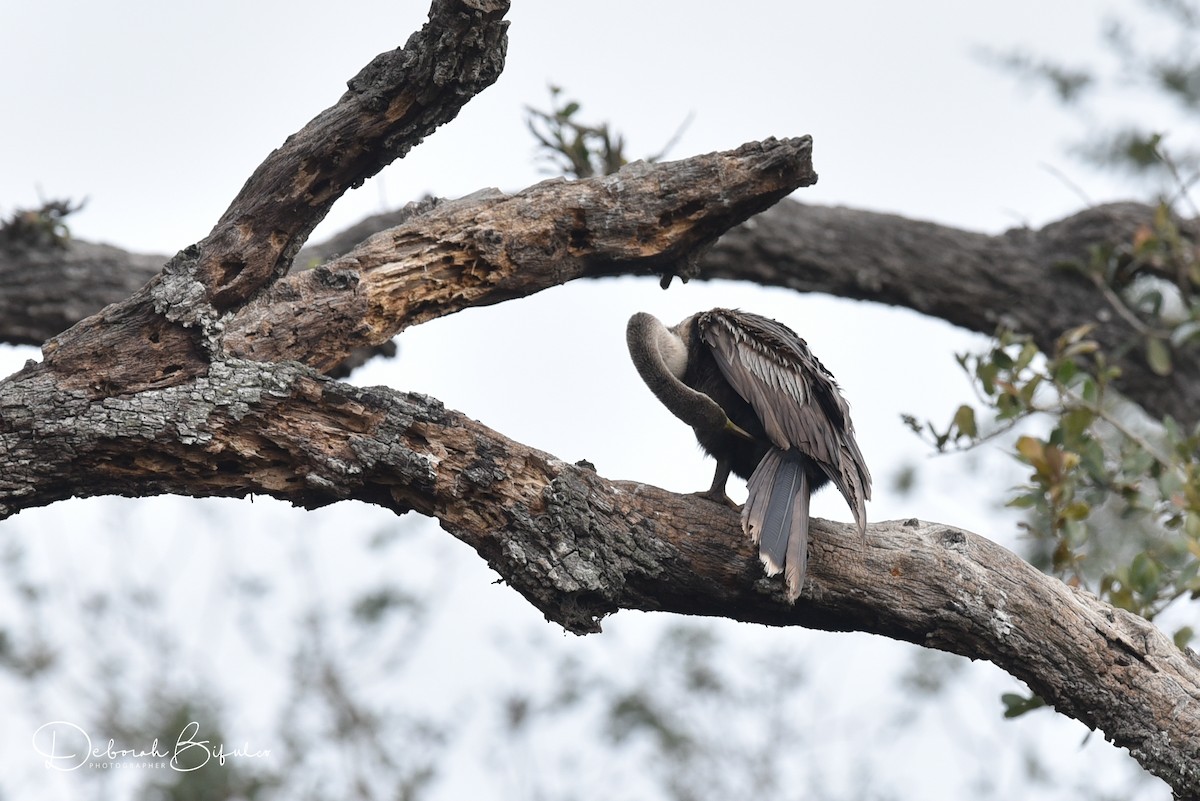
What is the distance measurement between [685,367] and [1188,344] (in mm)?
2564

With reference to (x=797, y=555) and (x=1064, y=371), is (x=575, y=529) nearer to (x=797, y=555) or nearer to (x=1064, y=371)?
(x=797, y=555)

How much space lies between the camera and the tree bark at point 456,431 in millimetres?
2760

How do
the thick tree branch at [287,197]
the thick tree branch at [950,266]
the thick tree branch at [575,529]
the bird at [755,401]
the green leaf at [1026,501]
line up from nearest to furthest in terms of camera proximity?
the thick tree branch at [575,529] → the thick tree branch at [287,197] → the bird at [755,401] → the green leaf at [1026,501] → the thick tree branch at [950,266]

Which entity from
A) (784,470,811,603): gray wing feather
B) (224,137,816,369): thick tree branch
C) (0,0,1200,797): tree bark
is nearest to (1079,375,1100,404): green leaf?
(0,0,1200,797): tree bark

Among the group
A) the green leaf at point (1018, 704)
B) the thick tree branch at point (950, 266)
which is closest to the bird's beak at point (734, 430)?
the green leaf at point (1018, 704)

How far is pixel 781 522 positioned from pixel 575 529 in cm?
54

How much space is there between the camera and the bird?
11.7 feet

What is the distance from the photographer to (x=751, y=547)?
3.03 metres

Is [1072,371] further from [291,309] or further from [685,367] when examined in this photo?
[291,309]

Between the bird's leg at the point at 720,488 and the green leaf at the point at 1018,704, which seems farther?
the green leaf at the point at 1018,704

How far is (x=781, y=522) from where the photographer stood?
3.05 m

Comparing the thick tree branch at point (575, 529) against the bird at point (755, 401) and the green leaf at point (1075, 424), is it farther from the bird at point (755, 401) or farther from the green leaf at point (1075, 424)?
the green leaf at point (1075, 424)

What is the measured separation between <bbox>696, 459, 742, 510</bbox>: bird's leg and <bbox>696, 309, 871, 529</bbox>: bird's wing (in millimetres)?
195

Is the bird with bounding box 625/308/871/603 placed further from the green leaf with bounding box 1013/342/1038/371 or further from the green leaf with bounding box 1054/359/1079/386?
the green leaf with bounding box 1054/359/1079/386
